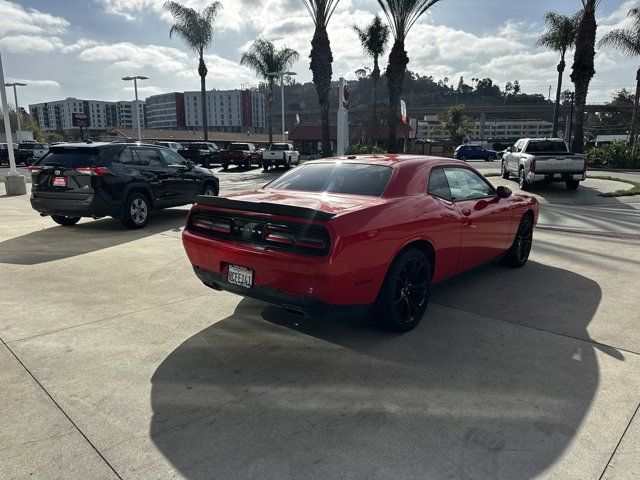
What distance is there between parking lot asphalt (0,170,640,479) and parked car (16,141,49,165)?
109ft

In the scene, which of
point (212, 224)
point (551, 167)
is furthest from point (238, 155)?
point (212, 224)

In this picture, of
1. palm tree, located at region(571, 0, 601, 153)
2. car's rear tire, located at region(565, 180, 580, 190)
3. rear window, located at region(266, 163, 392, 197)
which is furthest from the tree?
rear window, located at region(266, 163, 392, 197)

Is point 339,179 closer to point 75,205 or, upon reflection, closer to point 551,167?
point 75,205

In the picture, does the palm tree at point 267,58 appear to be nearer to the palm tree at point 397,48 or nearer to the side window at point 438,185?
the palm tree at point 397,48

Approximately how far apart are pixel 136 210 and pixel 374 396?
7.20 metres

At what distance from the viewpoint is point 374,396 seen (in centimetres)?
305

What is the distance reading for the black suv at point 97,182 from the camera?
8.12 m

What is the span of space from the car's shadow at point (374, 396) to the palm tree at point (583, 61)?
20514 millimetres

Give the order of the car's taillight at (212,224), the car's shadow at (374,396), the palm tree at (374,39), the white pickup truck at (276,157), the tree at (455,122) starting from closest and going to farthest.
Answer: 1. the car's shadow at (374,396)
2. the car's taillight at (212,224)
3. the white pickup truck at (276,157)
4. the palm tree at (374,39)
5. the tree at (455,122)

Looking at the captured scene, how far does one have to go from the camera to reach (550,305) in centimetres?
482

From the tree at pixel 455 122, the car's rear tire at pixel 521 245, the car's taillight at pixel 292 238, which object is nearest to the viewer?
the car's taillight at pixel 292 238

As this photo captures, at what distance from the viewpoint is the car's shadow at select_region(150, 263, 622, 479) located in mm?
2438

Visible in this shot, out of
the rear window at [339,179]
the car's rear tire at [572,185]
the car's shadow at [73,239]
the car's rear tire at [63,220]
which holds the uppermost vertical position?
the rear window at [339,179]

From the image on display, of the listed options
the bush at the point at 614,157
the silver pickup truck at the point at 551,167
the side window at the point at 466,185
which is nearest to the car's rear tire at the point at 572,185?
the silver pickup truck at the point at 551,167
